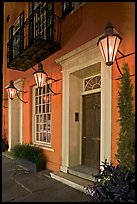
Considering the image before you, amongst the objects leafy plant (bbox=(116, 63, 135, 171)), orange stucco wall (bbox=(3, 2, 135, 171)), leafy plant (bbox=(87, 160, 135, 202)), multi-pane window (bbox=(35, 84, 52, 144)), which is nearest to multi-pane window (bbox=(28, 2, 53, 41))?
orange stucco wall (bbox=(3, 2, 135, 171))

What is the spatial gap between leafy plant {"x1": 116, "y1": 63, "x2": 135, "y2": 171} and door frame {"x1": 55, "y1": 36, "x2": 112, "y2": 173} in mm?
407

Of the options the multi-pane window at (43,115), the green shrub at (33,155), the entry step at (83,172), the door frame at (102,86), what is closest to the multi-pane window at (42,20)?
the door frame at (102,86)

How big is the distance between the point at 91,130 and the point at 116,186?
2300 mm

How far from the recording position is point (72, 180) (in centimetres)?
437

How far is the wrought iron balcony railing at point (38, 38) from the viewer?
5.59 m

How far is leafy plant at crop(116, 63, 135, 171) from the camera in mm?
3248

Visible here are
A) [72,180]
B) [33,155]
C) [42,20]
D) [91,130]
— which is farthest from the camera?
[42,20]

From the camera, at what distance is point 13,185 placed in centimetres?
448

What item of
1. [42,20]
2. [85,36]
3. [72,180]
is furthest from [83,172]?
[42,20]

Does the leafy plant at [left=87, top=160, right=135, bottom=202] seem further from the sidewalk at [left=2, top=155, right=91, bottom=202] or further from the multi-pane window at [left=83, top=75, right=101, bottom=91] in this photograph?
the multi-pane window at [left=83, top=75, right=101, bottom=91]

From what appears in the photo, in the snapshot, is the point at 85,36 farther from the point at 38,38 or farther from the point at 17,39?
the point at 17,39

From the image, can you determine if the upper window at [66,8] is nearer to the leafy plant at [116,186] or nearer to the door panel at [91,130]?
the door panel at [91,130]

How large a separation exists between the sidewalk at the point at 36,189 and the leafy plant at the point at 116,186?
0.77 m

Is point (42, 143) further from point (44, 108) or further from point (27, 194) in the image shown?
point (27, 194)
